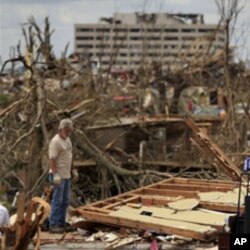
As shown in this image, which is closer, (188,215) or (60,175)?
(188,215)

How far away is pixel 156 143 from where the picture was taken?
18.3 meters

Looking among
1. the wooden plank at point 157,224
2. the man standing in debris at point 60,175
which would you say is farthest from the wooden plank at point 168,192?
the man standing in debris at point 60,175

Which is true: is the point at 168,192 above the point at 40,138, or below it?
below

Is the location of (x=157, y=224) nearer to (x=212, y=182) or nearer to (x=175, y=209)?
(x=175, y=209)

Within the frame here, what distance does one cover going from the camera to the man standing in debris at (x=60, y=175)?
947 cm

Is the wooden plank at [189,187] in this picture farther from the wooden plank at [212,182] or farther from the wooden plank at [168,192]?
the wooden plank at [168,192]

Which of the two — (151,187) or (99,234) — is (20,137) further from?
(99,234)

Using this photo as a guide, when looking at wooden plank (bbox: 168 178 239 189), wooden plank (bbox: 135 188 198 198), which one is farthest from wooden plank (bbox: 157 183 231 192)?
wooden plank (bbox: 135 188 198 198)

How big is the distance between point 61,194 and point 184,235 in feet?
6.66

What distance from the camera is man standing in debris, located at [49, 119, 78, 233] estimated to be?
9469mm

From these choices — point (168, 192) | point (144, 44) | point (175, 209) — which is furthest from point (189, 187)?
point (144, 44)

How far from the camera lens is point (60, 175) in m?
9.52

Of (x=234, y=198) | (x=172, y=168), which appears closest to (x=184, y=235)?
(x=234, y=198)

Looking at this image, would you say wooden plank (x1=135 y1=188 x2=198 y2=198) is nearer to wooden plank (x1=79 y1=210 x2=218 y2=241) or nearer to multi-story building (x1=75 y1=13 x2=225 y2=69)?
wooden plank (x1=79 y1=210 x2=218 y2=241)
